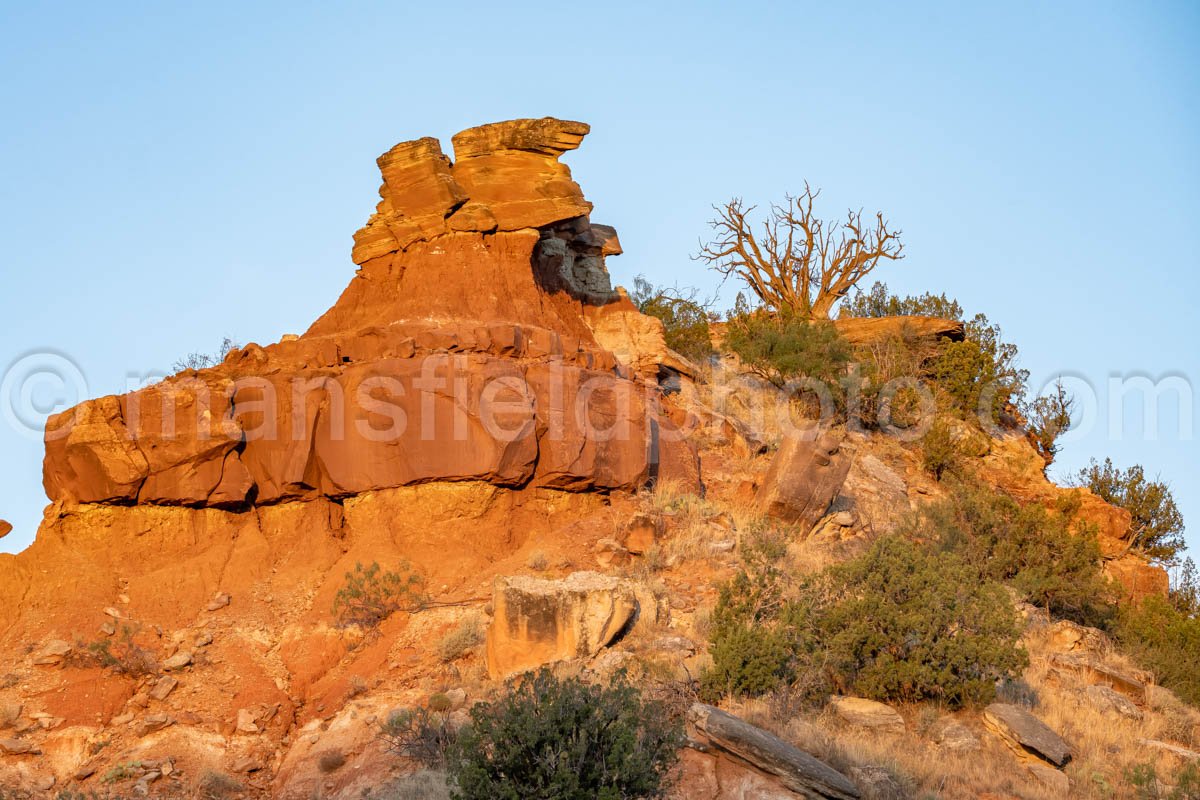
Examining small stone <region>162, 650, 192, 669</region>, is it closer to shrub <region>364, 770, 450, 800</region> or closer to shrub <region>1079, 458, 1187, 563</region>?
shrub <region>364, 770, 450, 800</region>

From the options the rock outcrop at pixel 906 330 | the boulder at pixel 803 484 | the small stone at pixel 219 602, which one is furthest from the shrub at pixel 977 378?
the small stone at pixel 219 602

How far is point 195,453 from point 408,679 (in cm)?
503

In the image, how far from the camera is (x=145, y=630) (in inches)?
584

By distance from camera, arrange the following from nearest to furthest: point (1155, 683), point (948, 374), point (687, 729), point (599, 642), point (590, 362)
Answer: point (687, 729), point (599, 642), point (1155, 683), point (590, 362), point (948, 374)

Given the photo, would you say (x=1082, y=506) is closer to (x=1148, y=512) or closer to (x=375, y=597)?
(x=1148, y=512)

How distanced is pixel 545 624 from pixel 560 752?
4.07 metres


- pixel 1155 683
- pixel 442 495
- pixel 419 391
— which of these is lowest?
pixel 1155 683

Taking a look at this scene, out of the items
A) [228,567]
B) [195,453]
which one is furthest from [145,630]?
[195,453]

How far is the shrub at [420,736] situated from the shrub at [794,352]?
14.1m

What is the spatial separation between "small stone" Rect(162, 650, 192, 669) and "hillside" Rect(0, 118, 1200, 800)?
0.11ft

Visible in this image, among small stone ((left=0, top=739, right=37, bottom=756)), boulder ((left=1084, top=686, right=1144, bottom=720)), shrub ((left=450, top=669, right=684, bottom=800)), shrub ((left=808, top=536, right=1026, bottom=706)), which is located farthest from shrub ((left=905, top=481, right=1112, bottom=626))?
small stone ((left=0, top=739, right=37, bottom=756))

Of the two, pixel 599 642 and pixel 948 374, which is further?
pixel 948 374

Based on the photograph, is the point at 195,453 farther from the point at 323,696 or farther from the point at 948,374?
the point at 948,374

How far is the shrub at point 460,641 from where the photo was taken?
13812mm
